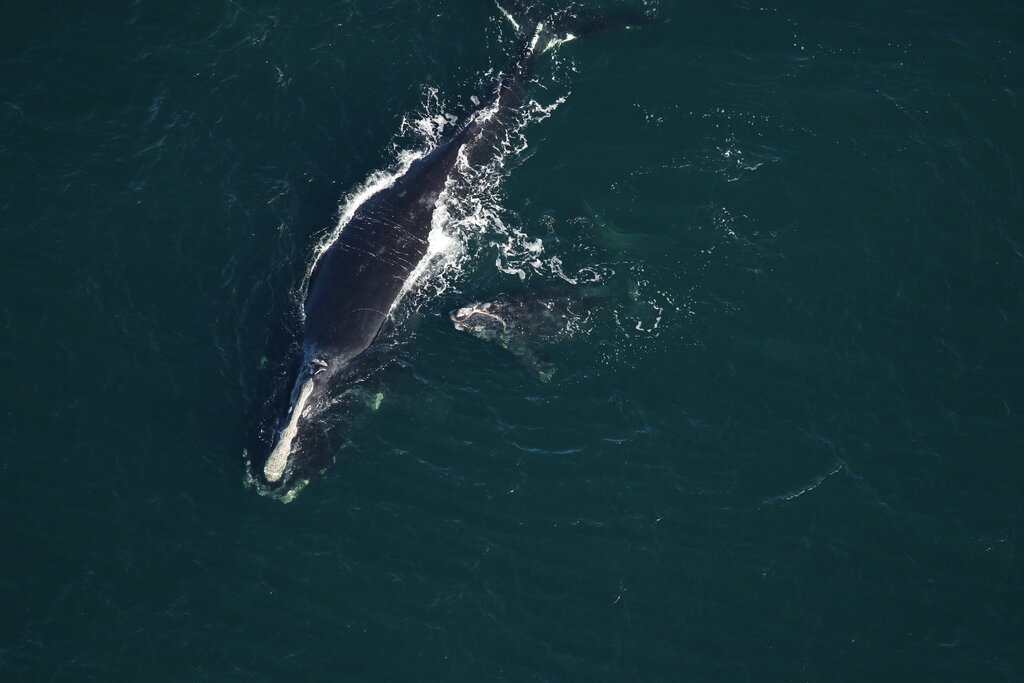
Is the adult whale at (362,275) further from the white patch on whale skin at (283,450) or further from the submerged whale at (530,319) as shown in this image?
the submerged whale at (530,319)

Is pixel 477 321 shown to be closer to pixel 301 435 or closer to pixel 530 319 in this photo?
pixel 530 319

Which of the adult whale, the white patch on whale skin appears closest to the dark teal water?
the white patch on whale skin

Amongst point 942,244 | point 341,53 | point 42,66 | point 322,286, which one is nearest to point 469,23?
point 341,53

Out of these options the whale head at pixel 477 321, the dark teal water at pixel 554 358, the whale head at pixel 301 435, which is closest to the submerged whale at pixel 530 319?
the whale head at pixel 477 321

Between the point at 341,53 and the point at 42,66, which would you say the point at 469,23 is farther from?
the point at 42,66

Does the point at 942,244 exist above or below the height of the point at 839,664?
above

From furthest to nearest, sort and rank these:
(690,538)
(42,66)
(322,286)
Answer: (42,66) → (322,286) → (690,538)
